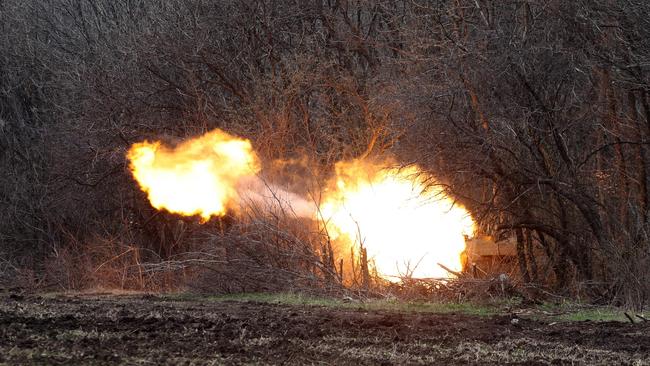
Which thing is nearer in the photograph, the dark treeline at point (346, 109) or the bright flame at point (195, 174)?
the dark treeline at point (346, 109)

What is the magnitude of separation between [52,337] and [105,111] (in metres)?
16.7

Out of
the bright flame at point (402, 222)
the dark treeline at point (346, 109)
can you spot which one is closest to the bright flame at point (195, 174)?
the dark treeline at point (346, 109)

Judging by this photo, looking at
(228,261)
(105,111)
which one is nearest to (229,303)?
(228,261)

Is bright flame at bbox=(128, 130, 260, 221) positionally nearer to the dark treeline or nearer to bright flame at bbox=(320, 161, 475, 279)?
the dark treeline

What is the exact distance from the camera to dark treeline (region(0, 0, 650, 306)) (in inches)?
731

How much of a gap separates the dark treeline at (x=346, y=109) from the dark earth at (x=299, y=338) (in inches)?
195

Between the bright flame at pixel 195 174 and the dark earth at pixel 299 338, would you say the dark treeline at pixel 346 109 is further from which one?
the dark earth at pixel 299 338

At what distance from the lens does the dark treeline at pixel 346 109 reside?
1858 centimetres

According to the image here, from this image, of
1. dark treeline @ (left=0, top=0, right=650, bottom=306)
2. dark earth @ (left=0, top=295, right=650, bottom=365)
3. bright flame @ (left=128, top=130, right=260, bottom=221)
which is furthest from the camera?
bright flame @ (left=128, top=130, right=260, bottom=221)

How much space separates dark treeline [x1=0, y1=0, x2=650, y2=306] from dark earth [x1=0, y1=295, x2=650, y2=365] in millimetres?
4961

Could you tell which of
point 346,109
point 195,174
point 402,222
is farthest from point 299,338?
point 346,109

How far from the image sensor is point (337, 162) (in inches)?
885

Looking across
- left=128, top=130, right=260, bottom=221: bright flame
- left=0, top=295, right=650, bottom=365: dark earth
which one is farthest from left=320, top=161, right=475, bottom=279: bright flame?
left=0, top=295, right=650, bottom=365: dark earth

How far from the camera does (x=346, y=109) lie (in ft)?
80.1
